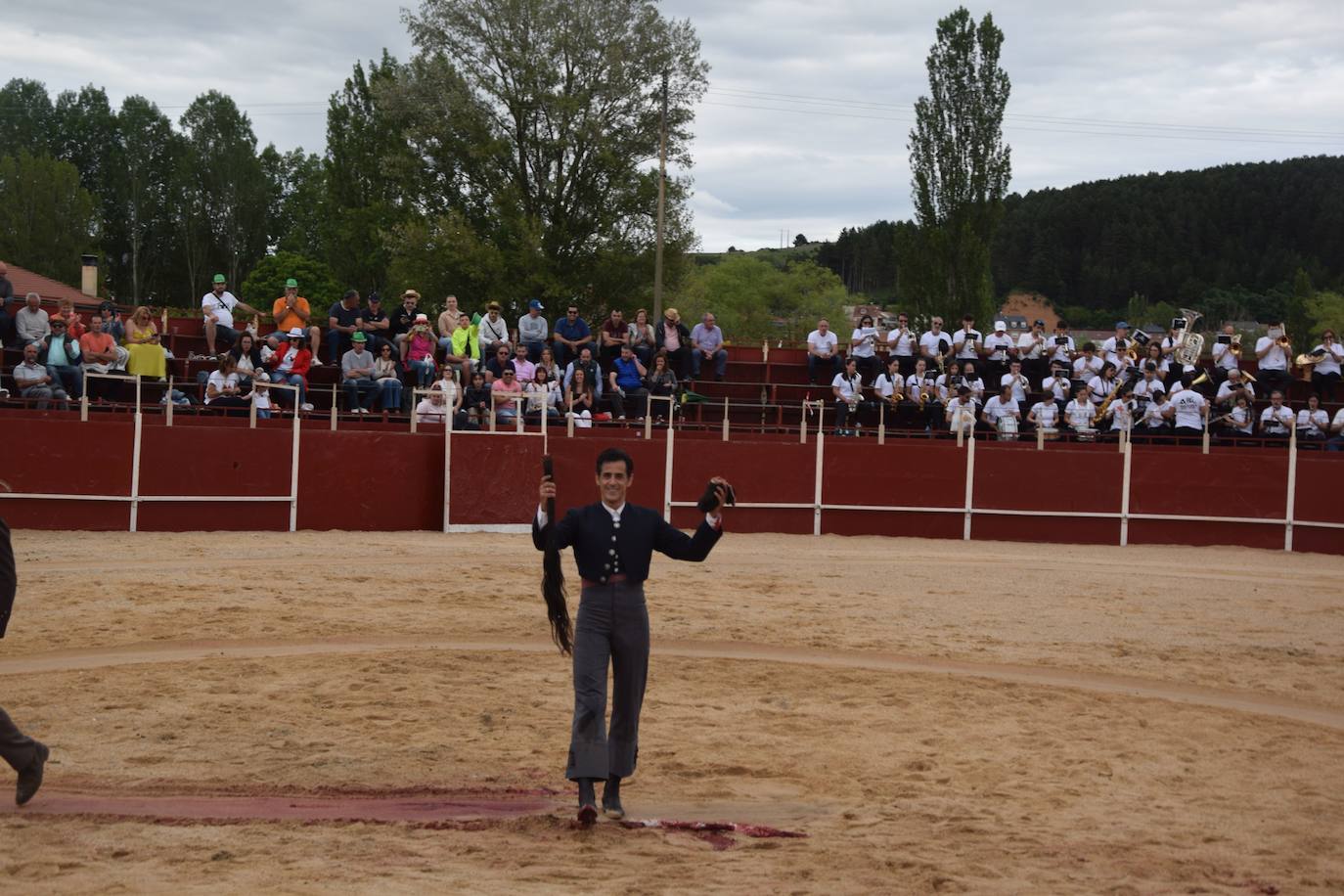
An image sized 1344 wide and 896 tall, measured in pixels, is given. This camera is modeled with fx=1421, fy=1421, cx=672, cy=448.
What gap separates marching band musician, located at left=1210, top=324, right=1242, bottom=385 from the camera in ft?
75.3

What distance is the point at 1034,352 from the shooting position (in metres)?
23.1

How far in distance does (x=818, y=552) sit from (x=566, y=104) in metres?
20.6

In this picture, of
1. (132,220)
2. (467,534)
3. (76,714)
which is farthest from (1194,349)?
(132,220)

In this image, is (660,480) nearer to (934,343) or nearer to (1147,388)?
(934,343)

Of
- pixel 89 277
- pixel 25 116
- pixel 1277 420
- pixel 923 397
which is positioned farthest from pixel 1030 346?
pixel 25 116

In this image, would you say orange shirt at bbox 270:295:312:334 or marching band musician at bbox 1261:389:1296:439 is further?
marching band musician at bbox 1261:389:1296:439

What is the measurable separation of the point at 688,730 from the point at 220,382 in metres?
12.2

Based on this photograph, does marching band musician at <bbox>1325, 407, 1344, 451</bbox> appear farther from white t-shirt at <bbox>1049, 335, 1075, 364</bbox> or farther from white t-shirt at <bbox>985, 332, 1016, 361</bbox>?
white t-shirt at <bbox>985, 332, 1016, 361</bbox>

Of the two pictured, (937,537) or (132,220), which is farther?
(132,220)

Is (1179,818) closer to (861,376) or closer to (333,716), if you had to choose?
(333,716)

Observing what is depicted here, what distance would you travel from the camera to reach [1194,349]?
2328 centimetres

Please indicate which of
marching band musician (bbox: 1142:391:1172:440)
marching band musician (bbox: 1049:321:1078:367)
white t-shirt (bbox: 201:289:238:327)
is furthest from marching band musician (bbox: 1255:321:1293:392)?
white t-shirt (bbox: 201:289:238:327)

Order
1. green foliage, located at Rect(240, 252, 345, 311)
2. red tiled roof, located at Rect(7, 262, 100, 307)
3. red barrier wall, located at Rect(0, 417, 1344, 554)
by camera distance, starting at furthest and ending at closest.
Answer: green foliage, located at Rect(240, 252, 345, 311)
red tiled roof, located at Rect(7, 262, 100, 307)
red barrier wall, located at Rect(0, 417, 1344, 554)

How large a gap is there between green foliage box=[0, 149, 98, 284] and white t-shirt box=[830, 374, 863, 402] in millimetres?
50201
